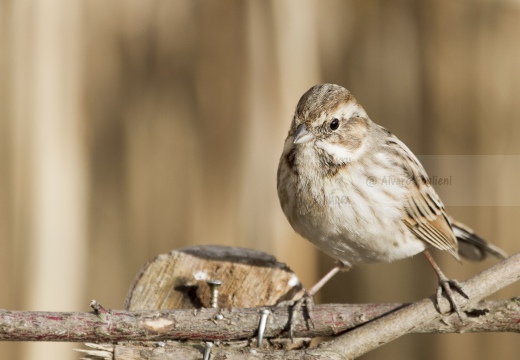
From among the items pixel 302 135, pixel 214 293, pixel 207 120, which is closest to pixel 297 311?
pixel 214 293

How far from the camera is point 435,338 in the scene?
347cm

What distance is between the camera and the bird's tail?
115 inches

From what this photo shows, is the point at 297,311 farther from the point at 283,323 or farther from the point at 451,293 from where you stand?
the point at 451,293

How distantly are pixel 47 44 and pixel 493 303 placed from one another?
2190mm

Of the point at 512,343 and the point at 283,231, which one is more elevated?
the point at 283,231

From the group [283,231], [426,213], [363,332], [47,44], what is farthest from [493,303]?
[47,44]

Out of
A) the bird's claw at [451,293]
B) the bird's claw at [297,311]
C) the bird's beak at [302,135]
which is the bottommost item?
the bird's claw at [297,311]

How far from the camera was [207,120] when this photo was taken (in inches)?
137

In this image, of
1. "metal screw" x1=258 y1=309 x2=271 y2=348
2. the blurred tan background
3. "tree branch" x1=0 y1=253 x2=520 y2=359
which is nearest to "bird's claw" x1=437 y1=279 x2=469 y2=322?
"tree branch" x1=0 y1=253 x2=520 y2=359

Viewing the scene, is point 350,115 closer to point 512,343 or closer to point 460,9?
point 460,9

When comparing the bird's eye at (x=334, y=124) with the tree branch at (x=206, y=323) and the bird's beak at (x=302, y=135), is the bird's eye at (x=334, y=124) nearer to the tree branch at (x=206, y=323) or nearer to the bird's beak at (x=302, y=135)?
the bird's beak at (x=302, y=135)

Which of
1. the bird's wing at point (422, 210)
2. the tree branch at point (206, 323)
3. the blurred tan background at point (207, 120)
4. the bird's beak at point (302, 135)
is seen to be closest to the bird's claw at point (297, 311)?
the tree branch at point (206, 323)

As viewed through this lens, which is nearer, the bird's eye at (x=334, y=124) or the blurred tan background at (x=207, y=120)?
the bird's eye at (x=334, y=124)

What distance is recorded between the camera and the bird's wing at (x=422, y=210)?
100 inches
